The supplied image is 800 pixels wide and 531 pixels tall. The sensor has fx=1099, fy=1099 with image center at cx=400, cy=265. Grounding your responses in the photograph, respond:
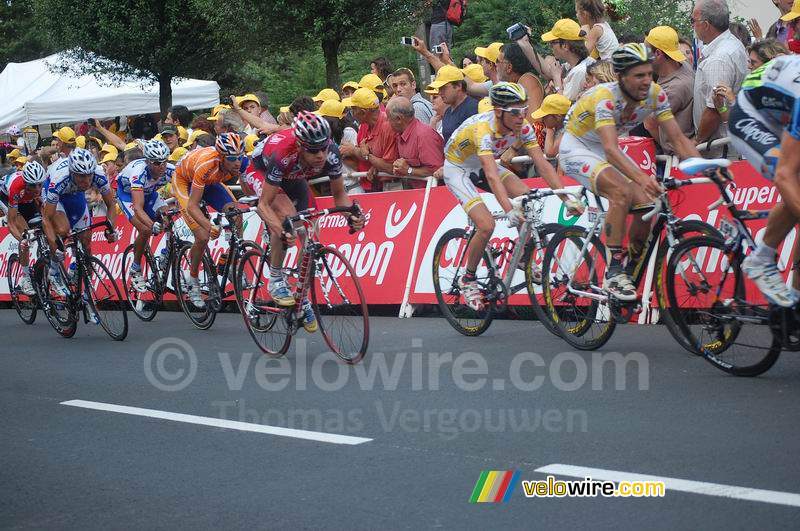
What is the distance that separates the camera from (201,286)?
12.3 m

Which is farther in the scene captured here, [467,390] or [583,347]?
[583,347]

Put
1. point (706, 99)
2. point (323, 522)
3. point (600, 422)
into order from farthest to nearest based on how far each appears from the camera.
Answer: point (706, 99) < point (600, 422) < point (323, 522)

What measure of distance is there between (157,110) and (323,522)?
24317 mm

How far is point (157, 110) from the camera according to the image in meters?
28.0

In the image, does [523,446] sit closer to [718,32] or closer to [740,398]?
[740,398]

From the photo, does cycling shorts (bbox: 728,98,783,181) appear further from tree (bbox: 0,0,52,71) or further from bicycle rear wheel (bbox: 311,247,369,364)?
tree (bbox: 0,0,52,71)

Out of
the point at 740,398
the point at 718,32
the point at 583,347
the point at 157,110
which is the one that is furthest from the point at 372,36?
the point at 740,398

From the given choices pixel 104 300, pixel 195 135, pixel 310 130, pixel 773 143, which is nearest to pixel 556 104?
pixel 310 130

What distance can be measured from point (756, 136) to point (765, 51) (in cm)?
270

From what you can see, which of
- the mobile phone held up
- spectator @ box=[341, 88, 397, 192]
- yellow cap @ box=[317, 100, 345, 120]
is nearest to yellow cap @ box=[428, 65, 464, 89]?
the mobile phone held up

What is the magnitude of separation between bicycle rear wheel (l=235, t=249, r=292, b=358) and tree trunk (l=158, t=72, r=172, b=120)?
16.9 meters

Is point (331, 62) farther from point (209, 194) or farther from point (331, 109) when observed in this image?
point (209, 194)

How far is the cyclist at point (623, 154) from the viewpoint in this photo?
26.0 ft

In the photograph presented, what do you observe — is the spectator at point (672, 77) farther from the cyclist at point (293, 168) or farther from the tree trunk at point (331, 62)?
the tree trunk at point (331, 62)
